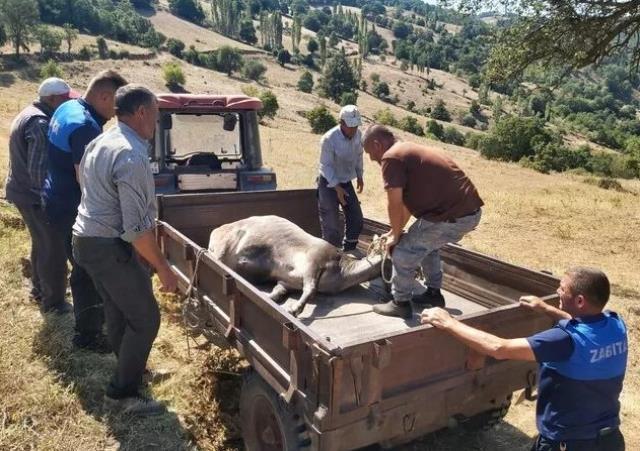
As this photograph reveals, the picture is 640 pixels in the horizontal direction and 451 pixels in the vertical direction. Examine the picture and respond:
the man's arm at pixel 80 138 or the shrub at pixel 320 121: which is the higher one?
the man's arm at pixel 80 138

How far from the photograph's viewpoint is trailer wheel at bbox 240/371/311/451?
107 inches

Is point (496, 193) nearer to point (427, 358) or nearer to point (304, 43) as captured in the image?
point (427, 358)

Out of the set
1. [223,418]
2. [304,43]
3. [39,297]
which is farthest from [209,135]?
[304,43]

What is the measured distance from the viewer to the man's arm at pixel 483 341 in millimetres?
2492

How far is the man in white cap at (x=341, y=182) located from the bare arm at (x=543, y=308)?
105 inches

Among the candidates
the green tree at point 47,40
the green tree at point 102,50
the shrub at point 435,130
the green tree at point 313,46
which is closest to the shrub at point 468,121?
the shrub at point 435,130

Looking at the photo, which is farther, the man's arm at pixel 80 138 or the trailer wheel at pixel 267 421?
the man's arm at pixel 80 138

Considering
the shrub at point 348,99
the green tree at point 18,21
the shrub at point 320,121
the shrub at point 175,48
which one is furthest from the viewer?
the shrub at point 175,48

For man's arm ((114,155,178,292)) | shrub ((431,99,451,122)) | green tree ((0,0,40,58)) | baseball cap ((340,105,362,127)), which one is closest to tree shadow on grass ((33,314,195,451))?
man's arm ((114,155,178,292))

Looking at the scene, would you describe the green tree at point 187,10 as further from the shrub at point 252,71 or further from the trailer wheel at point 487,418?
the trailer wheel at point 487,418

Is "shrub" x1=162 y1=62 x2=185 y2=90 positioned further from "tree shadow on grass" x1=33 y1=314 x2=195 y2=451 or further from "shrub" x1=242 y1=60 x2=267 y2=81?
"tree shadow on grass" x1=33 y1=314 x2=195 y2=451

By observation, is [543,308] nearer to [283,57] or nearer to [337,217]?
[337,217]

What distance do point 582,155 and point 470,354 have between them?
3157cm

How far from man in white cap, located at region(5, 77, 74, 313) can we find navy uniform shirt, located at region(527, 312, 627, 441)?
4.17 metres
